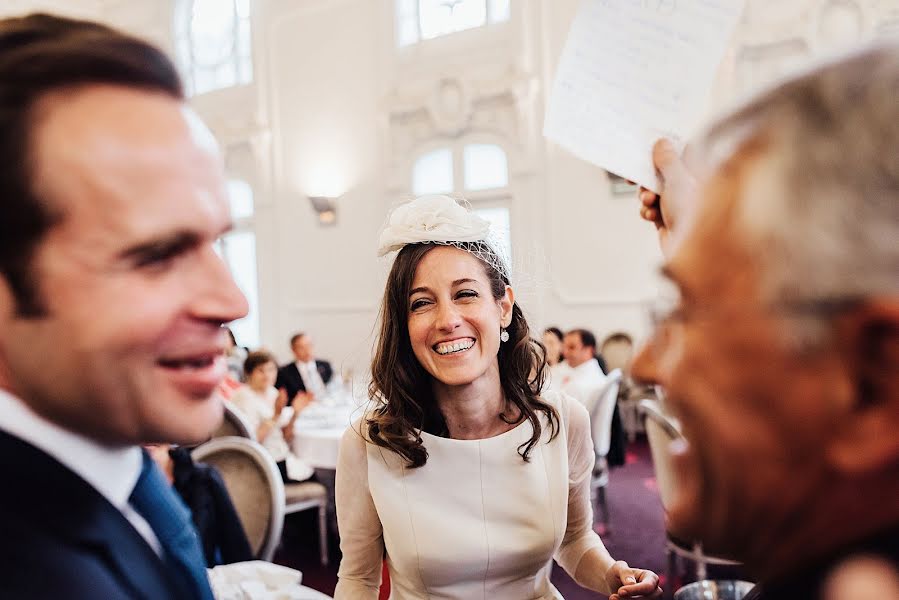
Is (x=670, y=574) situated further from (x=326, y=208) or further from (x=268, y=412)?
(x=326, y=208)

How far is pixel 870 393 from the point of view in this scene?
1.15 feet

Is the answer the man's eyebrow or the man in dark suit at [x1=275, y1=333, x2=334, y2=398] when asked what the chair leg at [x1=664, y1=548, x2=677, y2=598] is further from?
the man's eyebrow

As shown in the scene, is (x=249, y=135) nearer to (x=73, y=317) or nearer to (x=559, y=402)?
(x=559, y=402)

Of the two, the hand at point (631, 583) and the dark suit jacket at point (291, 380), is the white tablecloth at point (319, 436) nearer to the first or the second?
the dark suit jacket at point (291, 380)

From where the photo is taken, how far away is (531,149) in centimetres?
668

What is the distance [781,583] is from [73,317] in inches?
20.9

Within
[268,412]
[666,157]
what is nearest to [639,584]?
[666,157]

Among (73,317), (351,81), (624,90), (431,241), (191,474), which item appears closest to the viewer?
(73,317)

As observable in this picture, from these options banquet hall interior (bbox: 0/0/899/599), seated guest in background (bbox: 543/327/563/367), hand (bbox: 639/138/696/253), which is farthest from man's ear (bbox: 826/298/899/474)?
seated guest in background (bbox: 543/327/563/367)

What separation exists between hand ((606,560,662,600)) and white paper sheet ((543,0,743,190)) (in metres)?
0.74

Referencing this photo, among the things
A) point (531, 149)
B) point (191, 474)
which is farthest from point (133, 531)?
point (531, 149)

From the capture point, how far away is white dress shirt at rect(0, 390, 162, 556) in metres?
0.50

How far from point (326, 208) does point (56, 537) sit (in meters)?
7.74

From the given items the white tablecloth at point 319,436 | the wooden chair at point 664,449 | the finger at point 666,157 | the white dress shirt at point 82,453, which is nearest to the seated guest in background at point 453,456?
the finger at point 666,157
